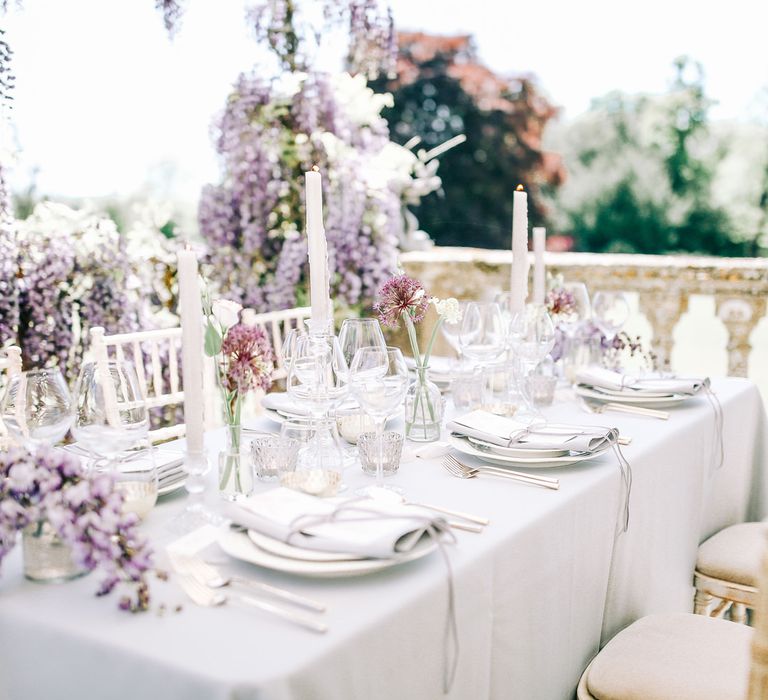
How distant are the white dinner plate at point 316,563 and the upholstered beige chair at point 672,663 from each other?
0.49m

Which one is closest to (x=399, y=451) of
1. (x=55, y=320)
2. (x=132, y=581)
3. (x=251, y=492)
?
(x=251, y=492)

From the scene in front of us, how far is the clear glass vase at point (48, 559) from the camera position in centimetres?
93

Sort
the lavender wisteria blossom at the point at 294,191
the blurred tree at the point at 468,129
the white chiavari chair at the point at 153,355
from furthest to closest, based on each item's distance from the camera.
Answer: the blurred tree at the point at 468,129 → the lavender wisteria blossom at the point at 294,191 → the white chiavari chair at the point at 153,355

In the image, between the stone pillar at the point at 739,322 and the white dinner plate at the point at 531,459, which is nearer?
the white dinner plate at the point at 531,459

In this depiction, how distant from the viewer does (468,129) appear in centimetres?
945

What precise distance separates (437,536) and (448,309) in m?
0.67

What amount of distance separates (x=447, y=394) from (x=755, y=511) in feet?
2.95

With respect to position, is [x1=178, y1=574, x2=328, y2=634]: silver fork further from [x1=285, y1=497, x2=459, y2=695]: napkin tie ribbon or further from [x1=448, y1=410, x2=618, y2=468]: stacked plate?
[x1=448, y1=410, x2=618, y2=468]: stacked plate

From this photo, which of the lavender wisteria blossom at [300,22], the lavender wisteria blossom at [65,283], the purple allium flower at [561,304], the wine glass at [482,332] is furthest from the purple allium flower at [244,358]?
the lavender wisteria blossom at [300,22]

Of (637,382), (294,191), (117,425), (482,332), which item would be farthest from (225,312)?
(294,191)

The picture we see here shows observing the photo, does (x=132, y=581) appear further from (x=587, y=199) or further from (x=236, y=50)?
(x=587, y=199)

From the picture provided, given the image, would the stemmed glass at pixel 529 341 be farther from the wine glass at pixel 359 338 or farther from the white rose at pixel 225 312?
the white rose at pixel 225 312

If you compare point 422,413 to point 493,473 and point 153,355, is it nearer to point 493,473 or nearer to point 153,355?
point 493,473

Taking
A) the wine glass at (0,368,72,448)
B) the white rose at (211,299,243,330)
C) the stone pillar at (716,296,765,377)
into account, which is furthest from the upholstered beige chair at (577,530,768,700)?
the stone pillar at (716,296,765,377)
